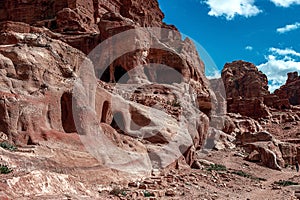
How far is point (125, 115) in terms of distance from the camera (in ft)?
61.4

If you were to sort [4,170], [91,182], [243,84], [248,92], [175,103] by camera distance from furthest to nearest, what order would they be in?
[243,84] < [248,92] < [175,103] < [91,182] < [4,170]

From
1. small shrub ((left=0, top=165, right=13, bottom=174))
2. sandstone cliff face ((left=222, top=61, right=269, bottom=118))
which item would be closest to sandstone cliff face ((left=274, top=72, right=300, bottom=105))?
sandstone cliff face ((left=222, top=61, right=269, bottom=118))

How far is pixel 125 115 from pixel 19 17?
35679 millimetres

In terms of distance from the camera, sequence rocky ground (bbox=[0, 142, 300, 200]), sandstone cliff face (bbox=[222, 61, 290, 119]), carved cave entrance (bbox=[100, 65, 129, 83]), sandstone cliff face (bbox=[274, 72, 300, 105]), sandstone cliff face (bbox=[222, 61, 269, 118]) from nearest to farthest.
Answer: rocky ground (bbox=[0, 142, 300, 200]), carved cave entrance (bbox=[100, 65, 129, 83]), sandstone cliff face (bbox=[222, 61, 290, 119]), sandstone cliff face (bbox=[222, 61, 269, 118]), sandstone cliff face (bbox=[274, 72, 300, 105])

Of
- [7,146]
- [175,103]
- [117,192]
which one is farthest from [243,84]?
[7,146]

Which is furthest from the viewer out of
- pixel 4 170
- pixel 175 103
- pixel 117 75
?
pixel 117 75

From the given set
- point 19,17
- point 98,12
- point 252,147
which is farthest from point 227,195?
point 19,17

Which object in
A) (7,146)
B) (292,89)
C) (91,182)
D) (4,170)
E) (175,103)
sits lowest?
(91,182)

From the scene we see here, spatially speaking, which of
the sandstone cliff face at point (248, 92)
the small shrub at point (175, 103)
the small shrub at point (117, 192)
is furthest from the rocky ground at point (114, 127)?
the sandstone cliff face at point (248, 92)

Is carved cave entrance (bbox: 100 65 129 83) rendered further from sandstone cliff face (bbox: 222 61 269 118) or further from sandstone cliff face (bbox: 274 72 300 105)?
sandstone cliff face (bbox: 274 72 300 105)

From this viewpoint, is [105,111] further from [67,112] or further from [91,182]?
[91,182]

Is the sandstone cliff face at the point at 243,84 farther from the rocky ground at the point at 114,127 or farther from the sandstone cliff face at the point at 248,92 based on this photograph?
the rocky ground at the point at 114,127

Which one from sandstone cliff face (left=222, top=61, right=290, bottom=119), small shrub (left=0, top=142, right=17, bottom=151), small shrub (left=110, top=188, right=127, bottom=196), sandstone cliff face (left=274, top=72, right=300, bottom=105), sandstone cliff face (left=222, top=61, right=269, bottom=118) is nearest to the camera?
small shrub (left=0, top=142, right=17, bottom=151)

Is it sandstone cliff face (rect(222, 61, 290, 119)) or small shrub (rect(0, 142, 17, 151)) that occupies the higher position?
sandstone cliff face (rect(222, 61, 290, 119))
